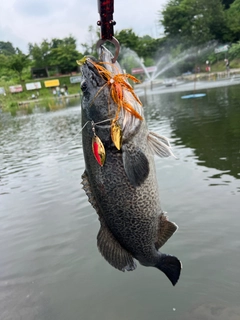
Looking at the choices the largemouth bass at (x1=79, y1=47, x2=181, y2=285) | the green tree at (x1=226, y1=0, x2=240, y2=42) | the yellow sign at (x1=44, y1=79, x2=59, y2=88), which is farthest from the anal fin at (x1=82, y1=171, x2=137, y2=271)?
the yellow sign at (x1=44, y1=79, x2=59, y2=88)

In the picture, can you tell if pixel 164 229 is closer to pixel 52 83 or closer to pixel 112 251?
pixel 112 251

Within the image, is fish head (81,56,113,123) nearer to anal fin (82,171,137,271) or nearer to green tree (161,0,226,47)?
anal fin (82,171,137,271)

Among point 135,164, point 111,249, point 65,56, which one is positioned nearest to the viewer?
point 135,164

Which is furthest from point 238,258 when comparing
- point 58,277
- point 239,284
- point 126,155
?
point 126,155

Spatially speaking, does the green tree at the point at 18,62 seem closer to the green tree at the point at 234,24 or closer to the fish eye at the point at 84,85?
the green tree at the point at 234,24

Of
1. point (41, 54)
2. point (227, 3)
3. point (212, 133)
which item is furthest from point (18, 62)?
point (212, 133)

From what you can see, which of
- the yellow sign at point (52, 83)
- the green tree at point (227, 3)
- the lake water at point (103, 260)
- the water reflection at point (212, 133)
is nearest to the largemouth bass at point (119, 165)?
the lake water at point (103, 260)
